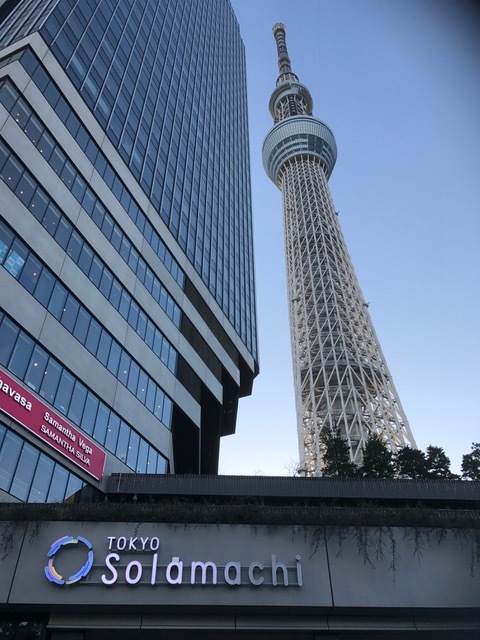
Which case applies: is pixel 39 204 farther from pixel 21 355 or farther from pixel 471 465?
pixel 471 465

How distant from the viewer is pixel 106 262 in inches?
1337

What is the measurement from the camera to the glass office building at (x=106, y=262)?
85.2 feet

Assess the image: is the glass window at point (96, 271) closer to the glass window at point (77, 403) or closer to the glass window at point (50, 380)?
the glass window at point (77, 403)

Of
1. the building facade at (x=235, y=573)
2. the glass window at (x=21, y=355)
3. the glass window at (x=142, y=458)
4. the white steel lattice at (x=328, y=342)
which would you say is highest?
the white steel lattice at (x=328, y=342)

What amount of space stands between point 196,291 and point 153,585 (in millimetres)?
33926

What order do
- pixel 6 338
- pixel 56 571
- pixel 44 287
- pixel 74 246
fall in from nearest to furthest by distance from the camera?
pixel 56 571, pixel 6 338, pixel 44 287, pixel 74 246

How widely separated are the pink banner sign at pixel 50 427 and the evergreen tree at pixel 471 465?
21674 mm

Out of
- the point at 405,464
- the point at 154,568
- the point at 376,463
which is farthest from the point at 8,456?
the point at 405,464

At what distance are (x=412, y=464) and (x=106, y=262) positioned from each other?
22895mm

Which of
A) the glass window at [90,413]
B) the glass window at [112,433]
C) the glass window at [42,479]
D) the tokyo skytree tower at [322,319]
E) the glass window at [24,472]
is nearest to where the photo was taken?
the glass window at [24,472]

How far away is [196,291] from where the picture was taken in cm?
4775

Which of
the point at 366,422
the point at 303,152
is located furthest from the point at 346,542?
the point at 303,152

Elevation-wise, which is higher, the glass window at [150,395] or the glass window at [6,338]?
the glass window at [150,395]

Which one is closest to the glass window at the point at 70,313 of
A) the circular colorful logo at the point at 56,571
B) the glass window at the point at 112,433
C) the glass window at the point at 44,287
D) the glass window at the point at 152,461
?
the glass window at the point at 44,287
